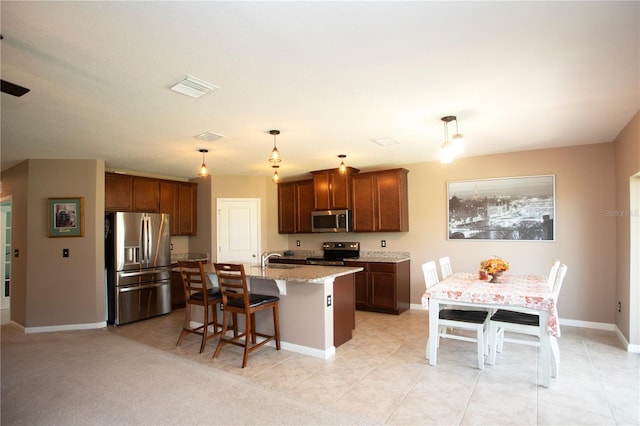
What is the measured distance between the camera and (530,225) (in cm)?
496

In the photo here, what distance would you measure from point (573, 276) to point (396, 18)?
4486 mm

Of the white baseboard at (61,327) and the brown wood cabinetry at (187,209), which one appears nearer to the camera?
the white baseboard at (61,327)

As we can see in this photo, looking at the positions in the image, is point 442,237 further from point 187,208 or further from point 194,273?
point 187,208

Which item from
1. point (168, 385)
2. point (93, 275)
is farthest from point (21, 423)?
point (93, 275)

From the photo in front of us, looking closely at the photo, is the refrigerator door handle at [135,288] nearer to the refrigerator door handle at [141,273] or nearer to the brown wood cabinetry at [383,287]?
the refrigerator door handle at [141,273]

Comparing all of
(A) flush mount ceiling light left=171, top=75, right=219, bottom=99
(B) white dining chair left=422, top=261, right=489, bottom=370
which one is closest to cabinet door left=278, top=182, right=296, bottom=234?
(B) white dining chair left=422, top=261, right=489, bottom=370

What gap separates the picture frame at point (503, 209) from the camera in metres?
4.88

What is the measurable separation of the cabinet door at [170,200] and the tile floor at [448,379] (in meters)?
2.53

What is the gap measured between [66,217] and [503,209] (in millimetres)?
6198

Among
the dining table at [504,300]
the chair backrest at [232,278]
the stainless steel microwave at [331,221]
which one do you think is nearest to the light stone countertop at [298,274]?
the chair backrest at [232,278]

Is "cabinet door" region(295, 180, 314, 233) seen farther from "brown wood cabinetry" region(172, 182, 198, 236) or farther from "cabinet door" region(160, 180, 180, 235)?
"cabinet door" region(160, 180, 180, 235)

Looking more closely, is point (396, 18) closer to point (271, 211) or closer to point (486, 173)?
point (486, 173)

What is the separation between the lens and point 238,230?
6.82 m

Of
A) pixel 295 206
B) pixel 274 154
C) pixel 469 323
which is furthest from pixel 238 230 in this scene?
pixel 469 323
